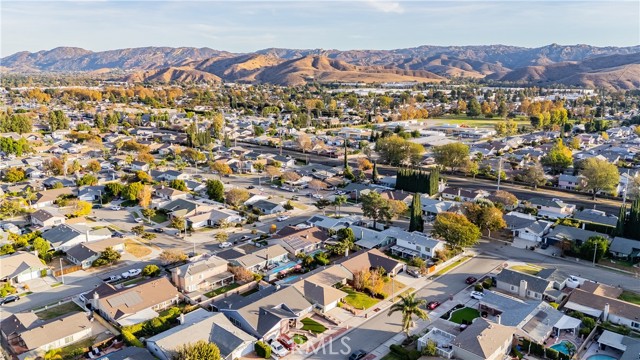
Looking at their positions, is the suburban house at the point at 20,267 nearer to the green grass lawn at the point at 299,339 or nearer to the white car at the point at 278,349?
the white car at the point at 278,349

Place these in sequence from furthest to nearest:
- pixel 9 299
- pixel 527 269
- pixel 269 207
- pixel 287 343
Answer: pixel 269 207 < pixel 527 269 < pixel 9 299 < pixel 287 343

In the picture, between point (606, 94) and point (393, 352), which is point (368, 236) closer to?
point (393, 352)

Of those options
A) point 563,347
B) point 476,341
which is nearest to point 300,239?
point 476,341

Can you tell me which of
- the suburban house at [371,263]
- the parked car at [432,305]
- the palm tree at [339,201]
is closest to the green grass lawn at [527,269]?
the suburban house at [371,263]

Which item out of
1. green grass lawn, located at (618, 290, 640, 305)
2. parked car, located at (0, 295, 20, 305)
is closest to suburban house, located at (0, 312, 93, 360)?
parked car, located at (0, 295, 20, 305)

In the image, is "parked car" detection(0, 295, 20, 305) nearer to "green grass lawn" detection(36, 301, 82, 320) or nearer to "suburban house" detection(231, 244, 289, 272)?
"green grass lawn" detection(36, 301, 82, 320)

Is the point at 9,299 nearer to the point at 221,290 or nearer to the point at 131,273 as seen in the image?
the point at 131,273
